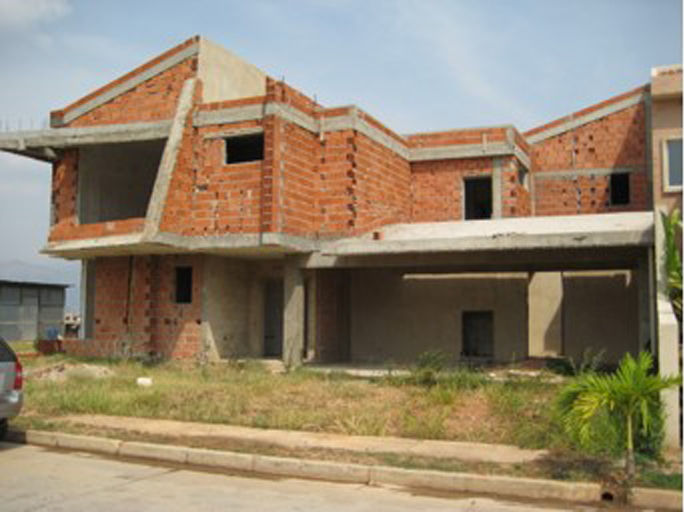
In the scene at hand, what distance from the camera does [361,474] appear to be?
26.3 ft

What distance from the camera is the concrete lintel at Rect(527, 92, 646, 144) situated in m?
23.0

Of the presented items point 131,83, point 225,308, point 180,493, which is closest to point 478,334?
point 225,308

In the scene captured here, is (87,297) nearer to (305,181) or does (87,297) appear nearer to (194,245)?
(194,245)

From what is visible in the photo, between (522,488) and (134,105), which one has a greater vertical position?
(134,105)

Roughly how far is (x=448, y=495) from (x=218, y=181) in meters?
12.1

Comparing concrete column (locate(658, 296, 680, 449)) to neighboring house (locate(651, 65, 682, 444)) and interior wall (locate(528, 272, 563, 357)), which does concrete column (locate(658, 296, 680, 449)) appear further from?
interior wall (locate(528, 272, 563, 357))

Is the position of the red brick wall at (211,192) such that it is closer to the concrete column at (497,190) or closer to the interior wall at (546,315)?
the concrete column at (497,190)

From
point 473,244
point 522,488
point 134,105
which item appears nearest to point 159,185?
point 134,105

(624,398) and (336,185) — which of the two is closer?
(624,398)

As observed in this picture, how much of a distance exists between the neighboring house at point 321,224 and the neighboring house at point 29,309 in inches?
516

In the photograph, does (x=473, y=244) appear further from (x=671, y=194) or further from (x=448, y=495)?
(x=448, y=495)

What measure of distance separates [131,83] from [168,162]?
3.39m

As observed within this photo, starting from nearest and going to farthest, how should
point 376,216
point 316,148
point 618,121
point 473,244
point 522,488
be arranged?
point 522,488, point 473,244, point 316,148, point 376,216, point 618,121

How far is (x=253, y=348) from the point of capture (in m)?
21.0
